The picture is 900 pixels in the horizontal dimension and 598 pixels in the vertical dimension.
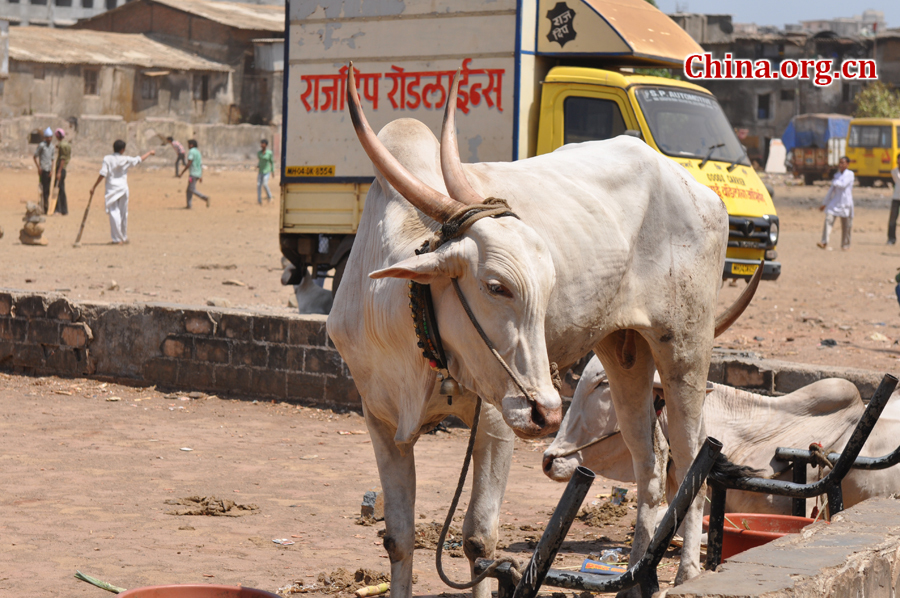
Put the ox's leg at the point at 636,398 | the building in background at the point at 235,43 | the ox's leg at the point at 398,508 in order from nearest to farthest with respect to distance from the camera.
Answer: the ox's leg at the point at 398,508
the ox's leg at the point at 636,398
the building in background at the point at 235,43

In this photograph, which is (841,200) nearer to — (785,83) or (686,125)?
(686,125)

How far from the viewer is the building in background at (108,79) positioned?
110 feet

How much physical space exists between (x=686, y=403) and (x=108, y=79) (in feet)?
113

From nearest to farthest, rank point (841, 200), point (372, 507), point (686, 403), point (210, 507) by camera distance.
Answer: point (686, 403) → point (372, 507) → point (210, 507) → point (841, 200)

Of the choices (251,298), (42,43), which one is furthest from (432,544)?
(42,43)

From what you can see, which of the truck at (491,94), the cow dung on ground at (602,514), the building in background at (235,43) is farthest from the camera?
the building in background at (235,43)

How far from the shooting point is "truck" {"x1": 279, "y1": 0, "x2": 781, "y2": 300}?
10.0 m

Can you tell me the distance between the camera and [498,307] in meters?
3.12

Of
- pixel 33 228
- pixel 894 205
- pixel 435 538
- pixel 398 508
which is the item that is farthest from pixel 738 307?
pixel 894 205

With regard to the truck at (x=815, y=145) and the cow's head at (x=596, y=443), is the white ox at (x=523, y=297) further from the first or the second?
the truck at (x=815, y=145)

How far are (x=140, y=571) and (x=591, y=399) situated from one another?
7.36 feet

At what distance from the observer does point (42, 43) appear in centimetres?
3484

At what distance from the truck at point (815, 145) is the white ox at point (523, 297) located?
34563 millimetres

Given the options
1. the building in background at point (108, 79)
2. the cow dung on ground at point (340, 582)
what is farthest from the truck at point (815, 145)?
the cow dung on ground at point (340, 582)
